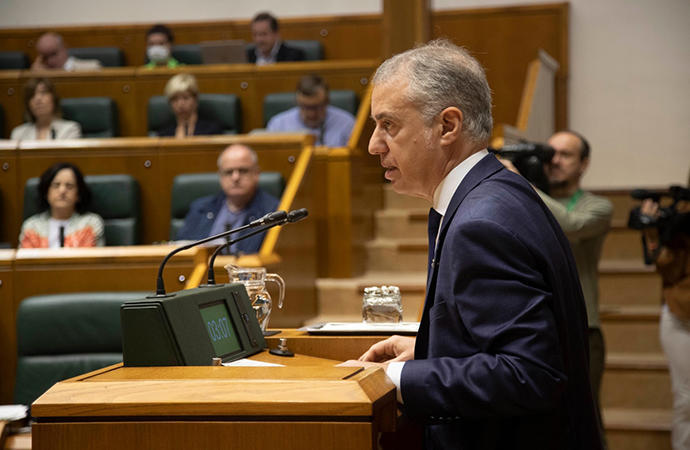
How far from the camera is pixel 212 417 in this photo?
931mm

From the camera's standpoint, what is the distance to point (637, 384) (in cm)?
383

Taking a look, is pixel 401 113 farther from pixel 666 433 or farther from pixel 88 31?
pixel 88 31

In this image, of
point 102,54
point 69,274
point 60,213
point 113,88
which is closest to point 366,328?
point 69,274

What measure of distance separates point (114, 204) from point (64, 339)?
1424 mm

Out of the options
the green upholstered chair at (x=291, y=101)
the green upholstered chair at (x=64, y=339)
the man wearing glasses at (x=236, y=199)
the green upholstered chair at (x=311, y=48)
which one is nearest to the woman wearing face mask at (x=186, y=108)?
the green upholstered chair at (x=291, y=101)

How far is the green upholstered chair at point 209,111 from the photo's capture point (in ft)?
14.8

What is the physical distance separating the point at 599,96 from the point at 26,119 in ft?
11.1

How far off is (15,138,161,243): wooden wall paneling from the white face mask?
1.45 meters

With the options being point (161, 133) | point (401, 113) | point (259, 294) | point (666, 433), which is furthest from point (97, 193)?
point (401, 113)

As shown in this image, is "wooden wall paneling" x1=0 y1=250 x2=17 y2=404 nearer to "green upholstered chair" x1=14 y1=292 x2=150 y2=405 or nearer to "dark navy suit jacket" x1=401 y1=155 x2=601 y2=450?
"green upholstered chair" x1=14 y1=292 x2=150 y2=405

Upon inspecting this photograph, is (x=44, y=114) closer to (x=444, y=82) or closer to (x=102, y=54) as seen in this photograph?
(x=102, y=54)

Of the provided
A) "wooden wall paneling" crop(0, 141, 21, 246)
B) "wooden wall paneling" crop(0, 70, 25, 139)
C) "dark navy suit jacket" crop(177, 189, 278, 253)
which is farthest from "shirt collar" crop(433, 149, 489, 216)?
"wooden wall paneling" crop(0, 70, 25, 139)

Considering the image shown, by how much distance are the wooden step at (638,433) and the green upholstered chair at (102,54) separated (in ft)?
12.9

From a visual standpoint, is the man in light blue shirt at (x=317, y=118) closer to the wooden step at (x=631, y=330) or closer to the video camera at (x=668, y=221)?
the wooden step at (x=631, y=330)
